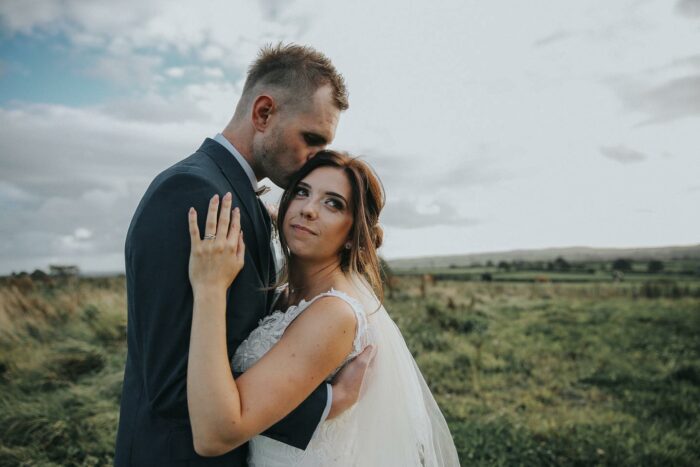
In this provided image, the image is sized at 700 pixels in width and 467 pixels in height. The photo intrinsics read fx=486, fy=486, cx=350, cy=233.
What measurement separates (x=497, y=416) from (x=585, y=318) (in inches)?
370

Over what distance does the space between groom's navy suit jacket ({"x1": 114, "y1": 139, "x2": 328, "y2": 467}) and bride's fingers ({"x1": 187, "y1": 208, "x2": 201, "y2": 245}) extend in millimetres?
48

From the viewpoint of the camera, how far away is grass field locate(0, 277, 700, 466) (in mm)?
5383

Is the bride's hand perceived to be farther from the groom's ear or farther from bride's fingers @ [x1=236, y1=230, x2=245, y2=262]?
the groom's ear

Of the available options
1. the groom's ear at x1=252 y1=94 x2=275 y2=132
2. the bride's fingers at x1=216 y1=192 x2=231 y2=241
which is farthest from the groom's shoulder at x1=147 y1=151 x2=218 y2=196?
the groom's ear at x1=252 y1=94 x2=275 y2=132

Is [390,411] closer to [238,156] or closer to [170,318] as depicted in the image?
[170,318]

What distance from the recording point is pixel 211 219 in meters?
1.90

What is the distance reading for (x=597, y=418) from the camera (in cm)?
646

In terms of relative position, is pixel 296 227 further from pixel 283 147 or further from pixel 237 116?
pixel 237 116

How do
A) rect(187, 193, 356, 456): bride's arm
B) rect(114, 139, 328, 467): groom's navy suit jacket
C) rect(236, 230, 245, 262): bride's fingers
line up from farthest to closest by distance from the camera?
rect(236, 230, 245, 262): bride's fingers, rect(114, 139, 328, 467): groom's navy suit jacket, rect(187, 193, 356, 456): bride's arm

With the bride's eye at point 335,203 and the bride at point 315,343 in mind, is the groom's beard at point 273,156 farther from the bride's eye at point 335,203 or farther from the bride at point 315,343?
the bride's eye at point 335,203

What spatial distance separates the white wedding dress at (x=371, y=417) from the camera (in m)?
2.23

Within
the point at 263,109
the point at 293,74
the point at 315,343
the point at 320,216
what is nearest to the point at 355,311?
the point at 315,343

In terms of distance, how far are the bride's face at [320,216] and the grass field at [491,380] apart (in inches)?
143

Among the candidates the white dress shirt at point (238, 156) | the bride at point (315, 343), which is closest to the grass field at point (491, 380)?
the bride at point (315, 343)
